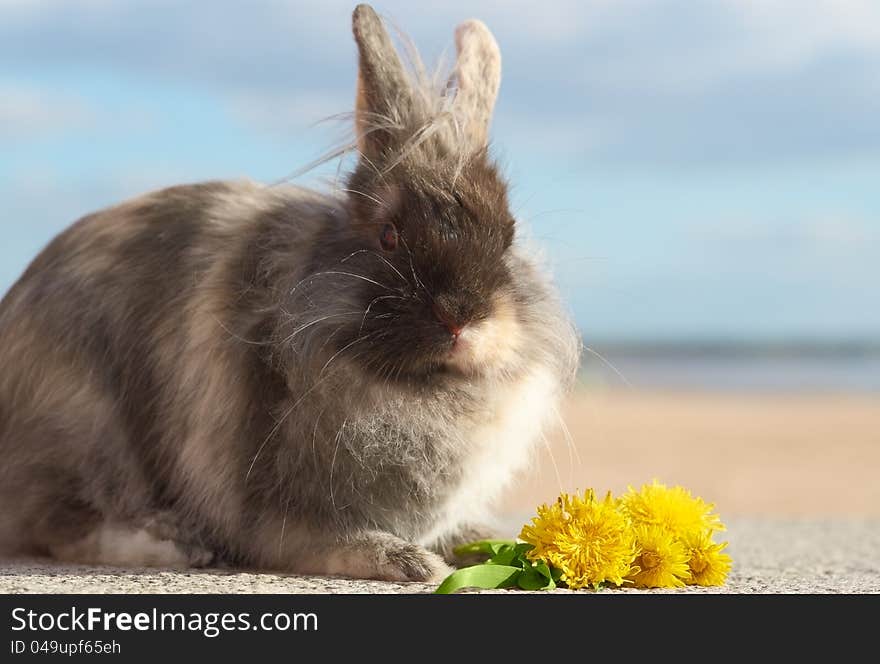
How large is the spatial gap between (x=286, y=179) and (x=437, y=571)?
5.80ft

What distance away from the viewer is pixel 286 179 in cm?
484

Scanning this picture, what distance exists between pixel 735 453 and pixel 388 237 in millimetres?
11906

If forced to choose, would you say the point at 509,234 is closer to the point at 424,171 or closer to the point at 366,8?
the point at 424,171

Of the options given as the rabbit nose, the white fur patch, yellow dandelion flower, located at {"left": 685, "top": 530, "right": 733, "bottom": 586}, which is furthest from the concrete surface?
the rabbit nose

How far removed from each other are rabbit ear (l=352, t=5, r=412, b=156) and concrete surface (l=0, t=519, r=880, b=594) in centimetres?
166

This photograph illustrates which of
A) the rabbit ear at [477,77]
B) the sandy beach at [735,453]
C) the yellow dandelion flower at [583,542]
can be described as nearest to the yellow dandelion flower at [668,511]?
the yellow dandelion flower at [583,542]

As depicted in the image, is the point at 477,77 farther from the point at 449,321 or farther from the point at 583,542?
the point at 583,542

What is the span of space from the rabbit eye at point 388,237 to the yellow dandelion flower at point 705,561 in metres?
1.55

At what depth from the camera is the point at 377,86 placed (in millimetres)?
4438

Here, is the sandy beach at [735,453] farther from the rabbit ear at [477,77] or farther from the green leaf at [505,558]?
the rabbit ear at [477,77]

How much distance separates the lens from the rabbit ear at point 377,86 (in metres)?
4.40

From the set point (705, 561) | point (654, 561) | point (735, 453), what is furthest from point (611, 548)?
point (735, 453)

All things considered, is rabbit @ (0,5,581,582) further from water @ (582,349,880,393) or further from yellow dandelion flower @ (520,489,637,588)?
water @ (582,349,880,393)
